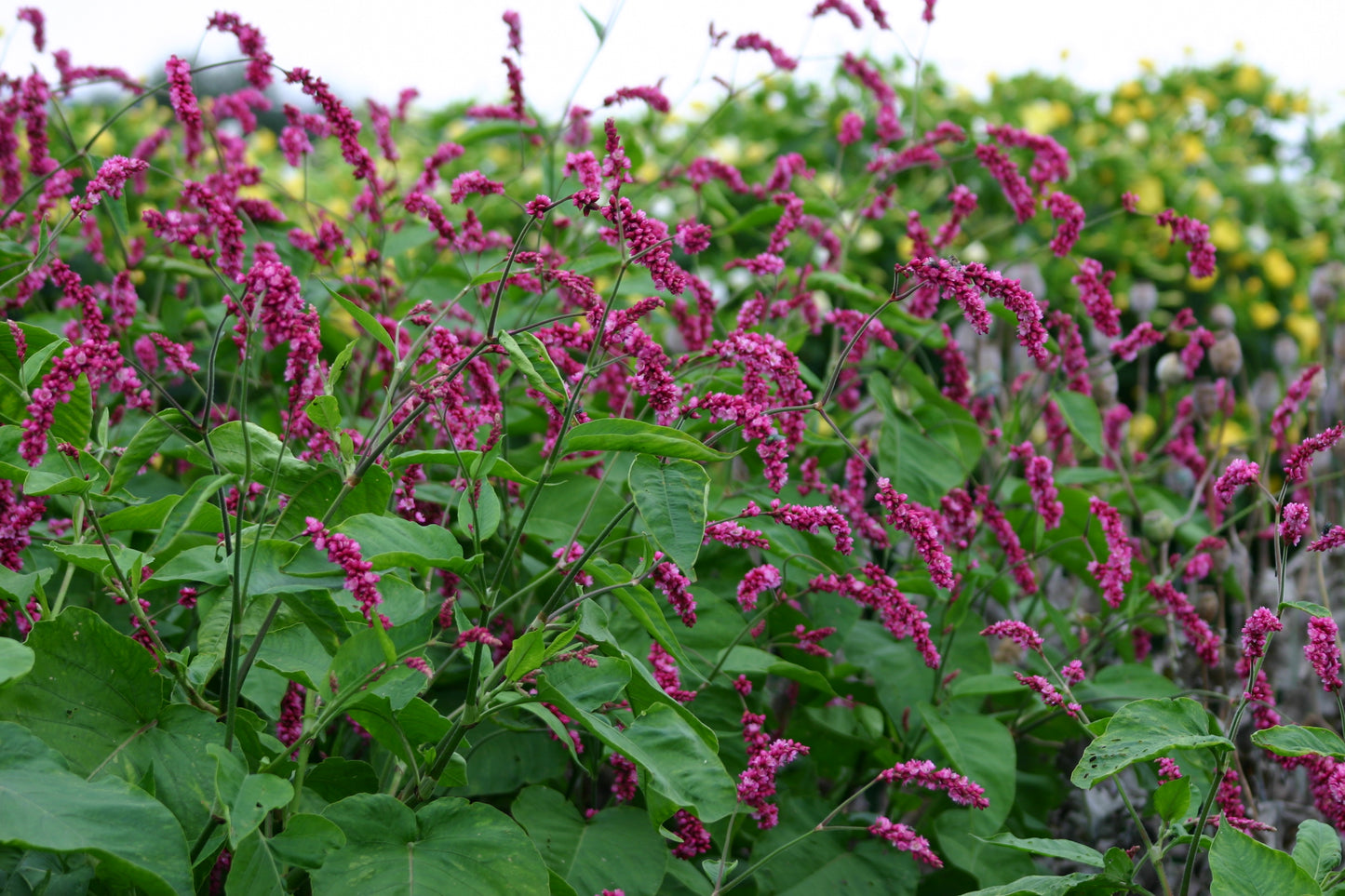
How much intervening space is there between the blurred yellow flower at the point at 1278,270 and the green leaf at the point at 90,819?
5132 mm

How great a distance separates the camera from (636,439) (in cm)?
124

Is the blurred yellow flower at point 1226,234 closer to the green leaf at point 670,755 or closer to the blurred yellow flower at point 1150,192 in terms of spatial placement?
the blurred yellow flower at point 1150,192

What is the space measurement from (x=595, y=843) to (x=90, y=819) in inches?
28.9

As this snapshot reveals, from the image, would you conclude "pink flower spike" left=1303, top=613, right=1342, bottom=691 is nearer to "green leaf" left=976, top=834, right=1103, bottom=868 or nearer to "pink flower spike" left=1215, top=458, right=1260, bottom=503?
"pink flower spike" left=1215, top=458, right=1260, bottom=503

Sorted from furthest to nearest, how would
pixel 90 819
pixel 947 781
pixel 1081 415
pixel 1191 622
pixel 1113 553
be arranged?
1. pixel 1081 415
2. pixel 1191 622
3. pixel 1113 553
4. pixel 947 781
5. pixel 90 819

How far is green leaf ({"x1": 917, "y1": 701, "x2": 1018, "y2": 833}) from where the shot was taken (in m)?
1.72

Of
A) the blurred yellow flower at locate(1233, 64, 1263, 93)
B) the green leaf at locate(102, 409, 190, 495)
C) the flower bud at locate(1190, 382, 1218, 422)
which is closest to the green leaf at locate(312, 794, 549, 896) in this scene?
the green leaf at locate(102, 409, 190, 495)

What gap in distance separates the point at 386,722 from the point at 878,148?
1956 millimetres

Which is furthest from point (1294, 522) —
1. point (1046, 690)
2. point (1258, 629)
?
point (1046, 690)

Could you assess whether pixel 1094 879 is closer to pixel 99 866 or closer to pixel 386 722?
pixel 386 722

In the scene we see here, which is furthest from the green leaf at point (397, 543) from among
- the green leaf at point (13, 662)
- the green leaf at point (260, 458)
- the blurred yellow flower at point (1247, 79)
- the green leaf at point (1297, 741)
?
the blurred yellow flower at point (1247, 79)

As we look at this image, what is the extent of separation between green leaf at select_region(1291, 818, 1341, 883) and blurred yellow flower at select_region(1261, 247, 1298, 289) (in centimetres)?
409

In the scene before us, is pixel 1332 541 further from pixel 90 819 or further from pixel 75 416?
pixel 75 416

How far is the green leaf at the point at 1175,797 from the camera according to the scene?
1.40 m
